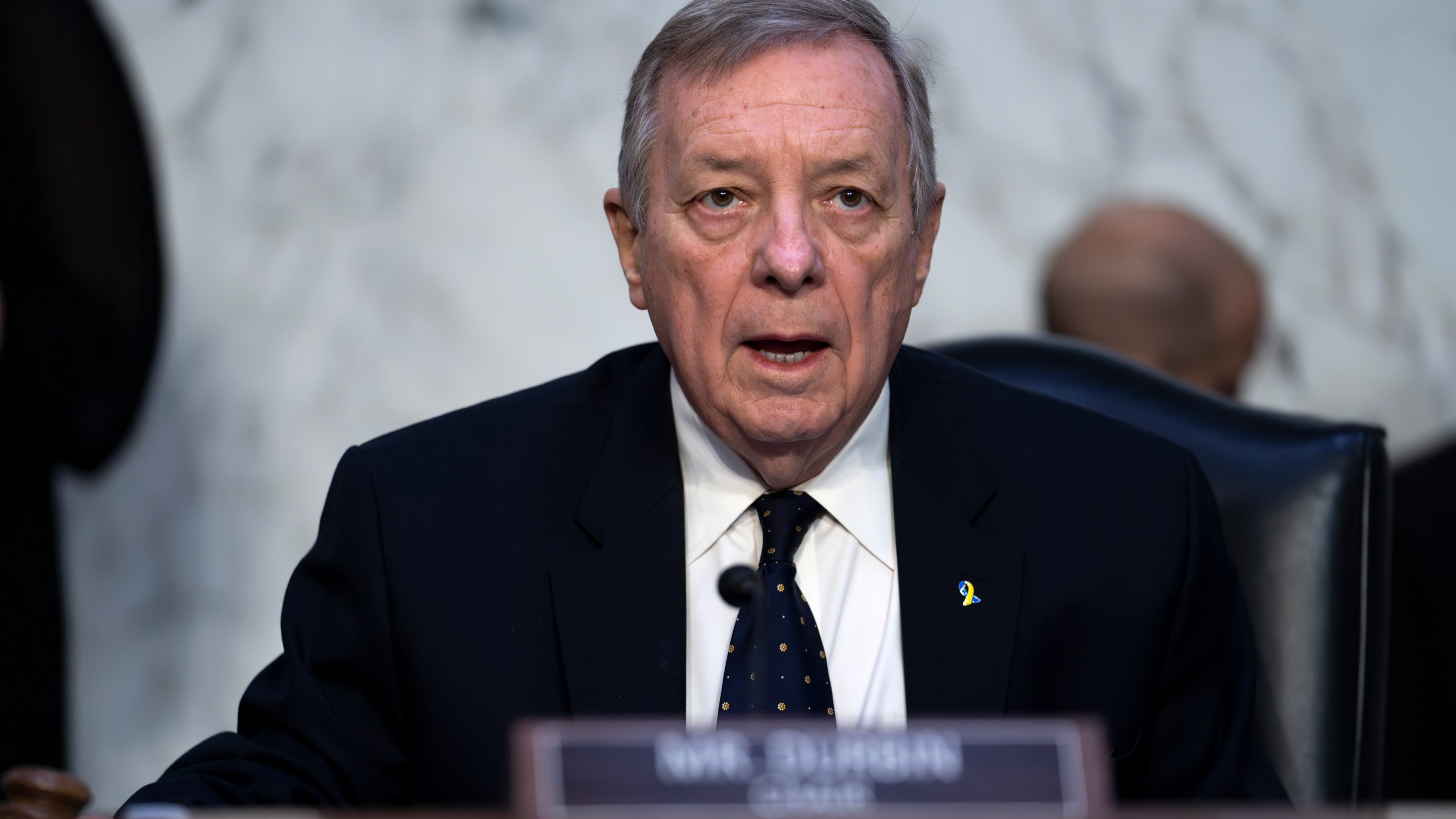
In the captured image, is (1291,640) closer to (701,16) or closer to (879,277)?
(879,277)

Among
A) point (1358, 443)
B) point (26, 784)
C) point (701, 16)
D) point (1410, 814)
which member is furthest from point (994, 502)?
point (26, 784)

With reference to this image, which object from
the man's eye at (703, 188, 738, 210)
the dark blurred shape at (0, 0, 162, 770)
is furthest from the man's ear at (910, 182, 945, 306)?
the dark blurred shape at (0, 0, 162, 770)

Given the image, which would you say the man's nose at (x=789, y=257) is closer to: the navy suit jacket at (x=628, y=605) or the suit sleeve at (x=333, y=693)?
the navy suit jacket at (x=628, y=605)

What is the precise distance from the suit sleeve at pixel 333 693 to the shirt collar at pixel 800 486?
12.2 inches

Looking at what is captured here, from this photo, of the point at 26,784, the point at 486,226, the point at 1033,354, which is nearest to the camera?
the point at 26,784

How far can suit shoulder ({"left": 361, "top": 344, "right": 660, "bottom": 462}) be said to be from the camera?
5.15ft

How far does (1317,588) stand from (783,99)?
739 mm

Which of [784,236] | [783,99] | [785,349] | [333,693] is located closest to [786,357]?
[785,349]

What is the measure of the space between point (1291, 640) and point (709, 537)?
61 cm

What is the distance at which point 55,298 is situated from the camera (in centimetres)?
241

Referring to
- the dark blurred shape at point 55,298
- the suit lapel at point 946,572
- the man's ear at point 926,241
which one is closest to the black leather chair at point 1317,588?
the suit lapel at point 946,572

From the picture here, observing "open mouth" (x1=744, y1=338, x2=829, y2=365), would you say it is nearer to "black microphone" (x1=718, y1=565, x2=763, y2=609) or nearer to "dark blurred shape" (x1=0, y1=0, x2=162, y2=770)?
"black microphone" (x1=718, y1=565, x2=763, y2=609)

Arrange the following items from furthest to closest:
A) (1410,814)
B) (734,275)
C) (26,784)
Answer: (734,275) < (26,784) < (1410,814)

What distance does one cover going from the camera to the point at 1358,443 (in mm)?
1540
